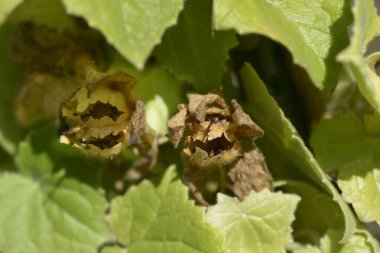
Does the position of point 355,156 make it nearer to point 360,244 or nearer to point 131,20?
point 360,244

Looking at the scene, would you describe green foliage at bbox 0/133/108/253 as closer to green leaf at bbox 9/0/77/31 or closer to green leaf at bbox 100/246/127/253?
green leaf at bbox 100/246/127/253

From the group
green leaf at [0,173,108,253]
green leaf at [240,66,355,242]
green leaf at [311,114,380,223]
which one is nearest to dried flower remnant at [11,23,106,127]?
green leaf at [0,173,108,253]

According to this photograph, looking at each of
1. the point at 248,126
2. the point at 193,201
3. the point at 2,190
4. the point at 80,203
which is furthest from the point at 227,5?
the point at 2,190

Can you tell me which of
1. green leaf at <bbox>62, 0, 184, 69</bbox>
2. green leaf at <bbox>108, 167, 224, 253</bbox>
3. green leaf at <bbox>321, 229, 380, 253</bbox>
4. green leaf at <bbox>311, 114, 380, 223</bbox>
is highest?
green leaf at <bbox>62, 0, 184, 69</bbox>

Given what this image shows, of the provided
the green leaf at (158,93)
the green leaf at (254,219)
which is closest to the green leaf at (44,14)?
the green leaf at (158,93)

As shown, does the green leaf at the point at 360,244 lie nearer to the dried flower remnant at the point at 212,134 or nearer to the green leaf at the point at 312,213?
the green leaf at the point at 312,213

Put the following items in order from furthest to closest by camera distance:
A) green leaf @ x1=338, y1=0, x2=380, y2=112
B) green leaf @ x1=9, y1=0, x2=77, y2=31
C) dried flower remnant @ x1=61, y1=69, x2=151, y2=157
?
green leaf @ x1=9, y1=0, x2=77, y2=31
dried flower remnant @ x1=61, y1=69, x2=151, y2=157
green leaf @ x1=338, y1=0, x2=380, y2=112
